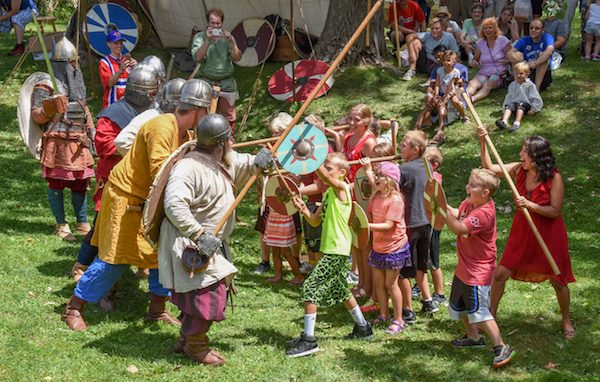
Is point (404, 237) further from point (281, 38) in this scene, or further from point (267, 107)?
point (281, 38)

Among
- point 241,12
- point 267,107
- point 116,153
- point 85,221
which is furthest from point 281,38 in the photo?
point 116,153

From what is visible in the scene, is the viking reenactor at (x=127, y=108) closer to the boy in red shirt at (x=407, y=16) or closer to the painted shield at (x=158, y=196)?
the painted shield at (x=158, y=196)

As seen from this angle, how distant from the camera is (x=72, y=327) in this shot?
664 cm

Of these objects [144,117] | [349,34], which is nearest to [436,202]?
[144,117]

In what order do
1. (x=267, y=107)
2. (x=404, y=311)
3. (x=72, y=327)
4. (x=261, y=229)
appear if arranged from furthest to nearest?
1. (x=267, y=107)
2. (x=261, y=229)
3. (x=404, y=311)
4. (x=72, y=327)

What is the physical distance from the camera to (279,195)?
22.5 ft

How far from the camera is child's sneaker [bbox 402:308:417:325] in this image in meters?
7.05

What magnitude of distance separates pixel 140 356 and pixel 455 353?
89.9 inches

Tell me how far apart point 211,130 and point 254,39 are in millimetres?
9214

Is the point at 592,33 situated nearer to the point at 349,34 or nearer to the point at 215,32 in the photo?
the point at 349,34

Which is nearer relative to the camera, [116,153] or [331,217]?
[331,217]

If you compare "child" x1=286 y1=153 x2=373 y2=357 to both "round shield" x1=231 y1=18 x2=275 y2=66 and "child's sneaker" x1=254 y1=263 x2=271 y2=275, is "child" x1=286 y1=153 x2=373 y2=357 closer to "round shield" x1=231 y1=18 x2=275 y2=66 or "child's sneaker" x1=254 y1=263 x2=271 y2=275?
"child's sneaker" x1=254 y1=263 x2=271 y2=275

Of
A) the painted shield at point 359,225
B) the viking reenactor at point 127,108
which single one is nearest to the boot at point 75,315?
the viking reenactor at point 127,108

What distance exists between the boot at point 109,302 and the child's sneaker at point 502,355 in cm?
303
